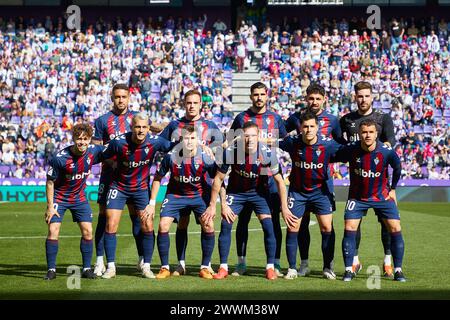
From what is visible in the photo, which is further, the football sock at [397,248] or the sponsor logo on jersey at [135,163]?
the sponsor logo on jersey at [135,163]

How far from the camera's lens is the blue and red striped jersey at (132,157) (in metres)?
11.5

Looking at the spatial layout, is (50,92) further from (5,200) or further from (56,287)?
(56,287)

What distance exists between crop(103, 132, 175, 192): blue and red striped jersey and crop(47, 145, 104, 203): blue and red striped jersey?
0.67ft

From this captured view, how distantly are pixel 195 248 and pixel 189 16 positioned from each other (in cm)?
2677

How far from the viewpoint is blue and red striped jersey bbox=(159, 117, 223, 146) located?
1195cm

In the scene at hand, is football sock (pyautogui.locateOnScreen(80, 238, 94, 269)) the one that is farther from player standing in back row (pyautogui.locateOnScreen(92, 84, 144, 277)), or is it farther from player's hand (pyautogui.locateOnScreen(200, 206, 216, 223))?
player's hand (pyautogui.locateOnScreen(200, 206, 216, 223))

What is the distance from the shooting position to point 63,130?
32.5 meters

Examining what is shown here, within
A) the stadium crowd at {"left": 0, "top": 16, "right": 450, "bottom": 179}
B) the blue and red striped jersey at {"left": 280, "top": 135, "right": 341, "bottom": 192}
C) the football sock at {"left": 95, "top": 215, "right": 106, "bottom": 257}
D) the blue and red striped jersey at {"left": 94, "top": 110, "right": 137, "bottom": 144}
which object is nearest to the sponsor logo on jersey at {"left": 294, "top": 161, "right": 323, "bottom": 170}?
the blue and red striped jersey at {"left": 280, "top": 135, "right": 341, "bottom": 192}

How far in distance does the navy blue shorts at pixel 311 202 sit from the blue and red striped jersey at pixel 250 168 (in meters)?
0.45

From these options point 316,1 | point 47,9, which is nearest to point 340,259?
point 316,1

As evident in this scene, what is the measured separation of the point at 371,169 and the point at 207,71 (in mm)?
25209

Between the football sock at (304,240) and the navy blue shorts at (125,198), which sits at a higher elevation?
the navy blue shorts at (125,198)

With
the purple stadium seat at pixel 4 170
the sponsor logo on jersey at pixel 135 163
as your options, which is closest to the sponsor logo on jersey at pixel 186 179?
the sponsor logo on jersey at pixel 135 163

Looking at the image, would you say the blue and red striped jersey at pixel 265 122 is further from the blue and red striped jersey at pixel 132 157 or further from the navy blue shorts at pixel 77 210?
the navy blue shorts at pixel 77 210
